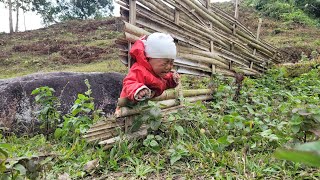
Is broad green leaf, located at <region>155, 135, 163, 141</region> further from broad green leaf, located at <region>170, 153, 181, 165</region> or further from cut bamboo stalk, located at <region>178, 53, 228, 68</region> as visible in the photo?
cut bamboo stalk, located at <region>178, 53, 228, 68</region>

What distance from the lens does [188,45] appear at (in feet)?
11.3

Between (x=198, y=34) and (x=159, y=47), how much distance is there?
63.7 inches

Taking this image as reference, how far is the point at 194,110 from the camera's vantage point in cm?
263

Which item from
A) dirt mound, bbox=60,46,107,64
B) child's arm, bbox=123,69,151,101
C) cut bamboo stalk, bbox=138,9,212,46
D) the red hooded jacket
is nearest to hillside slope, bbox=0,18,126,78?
dirt mound, bbox=60,46,107,64

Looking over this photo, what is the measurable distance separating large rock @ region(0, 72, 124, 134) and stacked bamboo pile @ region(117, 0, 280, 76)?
85 centimetres

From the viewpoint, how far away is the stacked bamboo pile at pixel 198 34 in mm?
2529

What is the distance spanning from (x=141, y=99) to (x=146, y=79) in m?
0.25

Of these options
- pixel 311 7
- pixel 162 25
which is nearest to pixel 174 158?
pixel 162 25

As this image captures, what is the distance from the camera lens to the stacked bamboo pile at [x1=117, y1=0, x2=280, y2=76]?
253cm

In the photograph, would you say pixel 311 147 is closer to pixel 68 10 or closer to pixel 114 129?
pixel 114 129

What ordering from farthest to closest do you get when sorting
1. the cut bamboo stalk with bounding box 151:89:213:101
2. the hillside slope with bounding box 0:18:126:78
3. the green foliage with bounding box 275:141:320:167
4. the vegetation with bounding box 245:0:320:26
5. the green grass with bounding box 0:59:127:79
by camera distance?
1. the vegetation with bounding box 245:0:320:26
2. the hillside slope with bounding box 0:18:126:78
3. the green grass with bounding box 0:59:127:79
4. the cut bamboo stalk with bounding box 151:89:213:101
5. the green foliage with bounding box 275:141:320:167

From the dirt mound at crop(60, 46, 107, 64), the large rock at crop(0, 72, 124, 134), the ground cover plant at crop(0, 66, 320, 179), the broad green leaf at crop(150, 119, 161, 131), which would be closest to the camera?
the ground cover plant at crop(0, 66, 320, 179)

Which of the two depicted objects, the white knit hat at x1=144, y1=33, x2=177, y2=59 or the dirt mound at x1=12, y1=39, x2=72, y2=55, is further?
the dirt mound at x1=12, y1=39, x2=72, y2=55

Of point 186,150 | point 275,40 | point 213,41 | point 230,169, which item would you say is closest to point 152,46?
point 186,150
